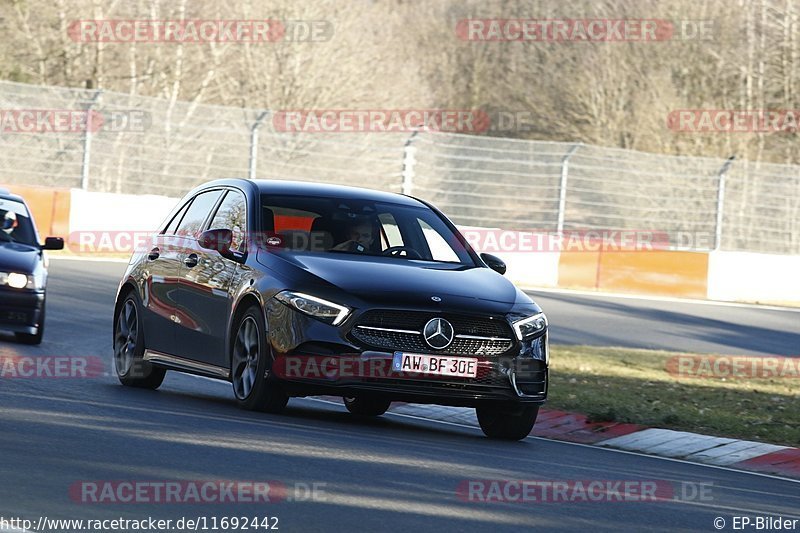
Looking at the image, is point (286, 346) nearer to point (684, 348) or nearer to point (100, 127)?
point (684, 348)

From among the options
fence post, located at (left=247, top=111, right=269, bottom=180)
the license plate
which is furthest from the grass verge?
fence post, located at (left=247, top=111, right=269, bottom=180)

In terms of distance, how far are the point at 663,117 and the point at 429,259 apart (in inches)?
1582

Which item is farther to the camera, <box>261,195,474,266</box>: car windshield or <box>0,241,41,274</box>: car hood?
<box>0,241,41,274</box>: car hood

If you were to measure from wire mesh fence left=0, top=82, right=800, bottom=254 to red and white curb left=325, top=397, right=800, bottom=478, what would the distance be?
62.8 ft

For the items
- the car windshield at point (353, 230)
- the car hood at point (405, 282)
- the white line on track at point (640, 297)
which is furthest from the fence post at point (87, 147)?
the car hood at point (405, 282)

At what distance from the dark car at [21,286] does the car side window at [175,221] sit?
9.53 ft

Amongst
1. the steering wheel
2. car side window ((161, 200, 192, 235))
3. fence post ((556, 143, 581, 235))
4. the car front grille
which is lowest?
the car front grille

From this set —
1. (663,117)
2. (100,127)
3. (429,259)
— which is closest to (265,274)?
(429,259)

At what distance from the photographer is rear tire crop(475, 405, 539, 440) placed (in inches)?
426

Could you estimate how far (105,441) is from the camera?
886 cm

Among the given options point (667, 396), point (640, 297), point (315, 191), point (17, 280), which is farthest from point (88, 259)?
point (315, 191)

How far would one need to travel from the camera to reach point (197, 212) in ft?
40.2

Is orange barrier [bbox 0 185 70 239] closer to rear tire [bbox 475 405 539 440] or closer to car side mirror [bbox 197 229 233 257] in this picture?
car side mirror [bbox 197 229 233 257]

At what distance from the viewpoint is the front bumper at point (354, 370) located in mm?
10023
